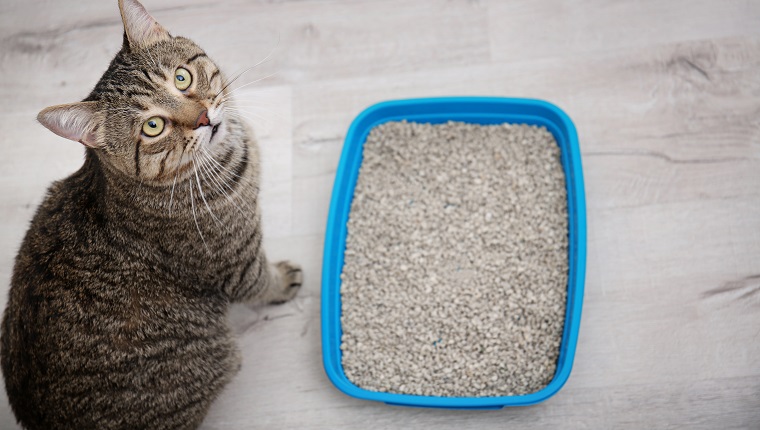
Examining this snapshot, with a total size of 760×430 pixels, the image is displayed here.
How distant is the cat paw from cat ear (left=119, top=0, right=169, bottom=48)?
0.68m

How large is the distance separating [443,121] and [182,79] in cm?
82

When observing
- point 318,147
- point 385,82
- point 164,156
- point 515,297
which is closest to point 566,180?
point 515,297

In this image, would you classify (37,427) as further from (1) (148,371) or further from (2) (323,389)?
(2) (323,389)

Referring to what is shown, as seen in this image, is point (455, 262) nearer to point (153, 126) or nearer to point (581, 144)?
point (581, 144)

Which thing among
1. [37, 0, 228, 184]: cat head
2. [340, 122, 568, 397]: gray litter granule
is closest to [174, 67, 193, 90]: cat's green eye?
[37, 0, 228, 184]: cat head

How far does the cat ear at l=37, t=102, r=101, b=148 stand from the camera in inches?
39.7

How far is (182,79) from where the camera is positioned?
1169mm

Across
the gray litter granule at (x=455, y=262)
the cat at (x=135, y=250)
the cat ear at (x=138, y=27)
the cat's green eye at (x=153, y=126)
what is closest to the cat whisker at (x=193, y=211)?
the cat at (x=135, y=250)

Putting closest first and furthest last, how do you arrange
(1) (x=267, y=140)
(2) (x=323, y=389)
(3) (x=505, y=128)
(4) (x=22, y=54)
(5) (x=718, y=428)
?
(5) (x=718, y=428) → (2) (x=323, y=389) → (3) (x=505, y=128) → (1) (x=267, y=140) → (4) (x=22, y=54)

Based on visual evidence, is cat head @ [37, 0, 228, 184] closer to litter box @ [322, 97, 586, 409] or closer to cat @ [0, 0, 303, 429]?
cat @ [0, 0, 303, 429]

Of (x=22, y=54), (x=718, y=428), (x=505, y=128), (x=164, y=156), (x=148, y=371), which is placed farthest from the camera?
(x=22, y=54)

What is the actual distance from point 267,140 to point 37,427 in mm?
981

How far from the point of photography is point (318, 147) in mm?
1792

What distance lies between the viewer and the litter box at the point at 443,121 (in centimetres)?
141
